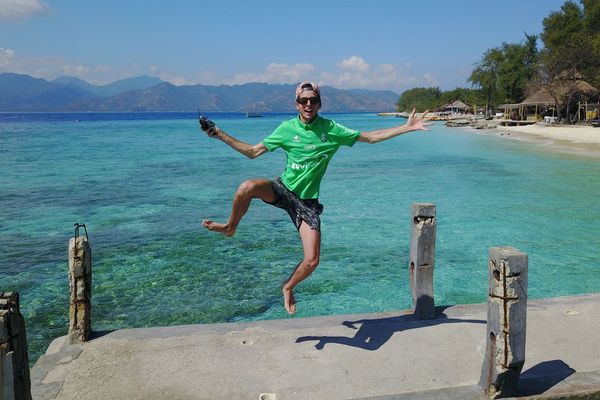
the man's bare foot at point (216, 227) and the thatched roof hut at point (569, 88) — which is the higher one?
the thatched roof hut at point (569, 88)

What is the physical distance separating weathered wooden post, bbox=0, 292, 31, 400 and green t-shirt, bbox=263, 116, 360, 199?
104 inches

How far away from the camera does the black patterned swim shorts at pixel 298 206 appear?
5020mm

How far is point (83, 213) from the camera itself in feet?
53.3

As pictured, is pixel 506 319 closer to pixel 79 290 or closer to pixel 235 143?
pixel 235 143

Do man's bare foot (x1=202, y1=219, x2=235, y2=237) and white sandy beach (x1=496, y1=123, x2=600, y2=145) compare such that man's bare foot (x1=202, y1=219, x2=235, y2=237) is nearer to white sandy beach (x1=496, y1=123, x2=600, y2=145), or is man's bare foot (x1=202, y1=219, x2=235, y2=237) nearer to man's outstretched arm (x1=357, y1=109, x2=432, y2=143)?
man's outstretched arm (x1=357, y1=109, x2=432, y2=143)

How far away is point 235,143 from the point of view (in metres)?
5.08

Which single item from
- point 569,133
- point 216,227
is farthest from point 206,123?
point 569,133

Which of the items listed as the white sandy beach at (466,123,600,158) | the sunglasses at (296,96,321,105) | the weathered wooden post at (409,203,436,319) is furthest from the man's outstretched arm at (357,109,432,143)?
the white sandy beach at (466,123,600,158)

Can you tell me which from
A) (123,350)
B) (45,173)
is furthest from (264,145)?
(45,173)

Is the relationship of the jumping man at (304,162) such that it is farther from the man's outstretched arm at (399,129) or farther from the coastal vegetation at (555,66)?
the coastal vegetation at (555,66)

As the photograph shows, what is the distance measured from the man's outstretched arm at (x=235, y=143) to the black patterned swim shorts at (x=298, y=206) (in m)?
0.44

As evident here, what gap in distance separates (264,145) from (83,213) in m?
12.7

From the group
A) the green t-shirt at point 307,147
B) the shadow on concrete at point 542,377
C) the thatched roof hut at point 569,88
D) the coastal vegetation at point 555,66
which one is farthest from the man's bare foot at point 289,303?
the thatched roof hut at point 569,88

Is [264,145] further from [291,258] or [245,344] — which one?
[291,258]
